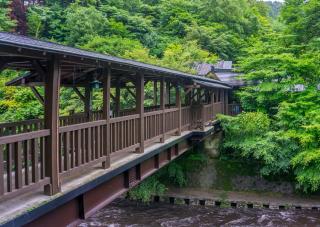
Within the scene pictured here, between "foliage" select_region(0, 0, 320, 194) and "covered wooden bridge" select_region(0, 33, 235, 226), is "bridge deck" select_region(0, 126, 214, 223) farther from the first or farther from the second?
"foliage" select_region(0, 0, 320, 194)

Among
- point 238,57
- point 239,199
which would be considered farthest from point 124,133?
point 238,57

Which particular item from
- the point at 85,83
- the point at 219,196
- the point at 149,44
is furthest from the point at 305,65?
the point at 149,44

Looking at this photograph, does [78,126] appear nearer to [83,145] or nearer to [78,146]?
[78,146]

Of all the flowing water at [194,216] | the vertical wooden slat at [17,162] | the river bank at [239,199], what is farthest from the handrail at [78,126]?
the river bank at [239,199]

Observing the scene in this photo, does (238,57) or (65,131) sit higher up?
(238,57)

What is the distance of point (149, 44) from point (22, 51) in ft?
93.3

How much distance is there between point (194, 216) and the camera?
1498 centimetres

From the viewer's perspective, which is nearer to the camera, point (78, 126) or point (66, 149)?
point (66, 149)

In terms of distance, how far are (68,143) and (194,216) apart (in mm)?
10338

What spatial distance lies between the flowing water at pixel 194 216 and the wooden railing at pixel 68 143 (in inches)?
172

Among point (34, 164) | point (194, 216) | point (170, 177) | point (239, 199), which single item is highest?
point (34, 164)

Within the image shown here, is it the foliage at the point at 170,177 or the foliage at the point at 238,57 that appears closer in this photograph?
the foliage at the point at 238,57

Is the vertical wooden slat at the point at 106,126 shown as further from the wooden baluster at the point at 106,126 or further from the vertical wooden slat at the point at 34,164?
the vertical wooden slat at the point at 34,164

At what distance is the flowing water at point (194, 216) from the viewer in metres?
14.1
